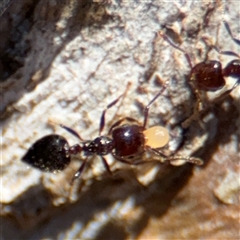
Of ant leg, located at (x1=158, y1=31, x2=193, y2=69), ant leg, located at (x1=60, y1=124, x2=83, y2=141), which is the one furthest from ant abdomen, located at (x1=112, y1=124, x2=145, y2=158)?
ant leg, located at (x1=158, y1=31, x2=193, y2=69)

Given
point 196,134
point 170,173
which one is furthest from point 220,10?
point 170,173

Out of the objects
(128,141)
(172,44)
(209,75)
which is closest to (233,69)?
(209,75)

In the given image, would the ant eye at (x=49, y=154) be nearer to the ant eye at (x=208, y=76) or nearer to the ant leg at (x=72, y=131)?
the ant leg at (x=72, y=131)

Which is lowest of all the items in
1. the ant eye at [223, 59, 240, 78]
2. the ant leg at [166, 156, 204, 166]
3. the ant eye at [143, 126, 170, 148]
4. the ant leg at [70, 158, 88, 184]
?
the ant leg at [166, 156, 204, 166]

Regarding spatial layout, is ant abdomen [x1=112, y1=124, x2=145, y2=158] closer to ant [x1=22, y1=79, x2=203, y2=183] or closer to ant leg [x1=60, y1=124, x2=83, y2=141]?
ant [x1=22, y1=79, x2=203, y2=183]

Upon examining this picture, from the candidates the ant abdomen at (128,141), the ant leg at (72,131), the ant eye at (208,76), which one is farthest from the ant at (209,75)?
the ant leg at (72,131)

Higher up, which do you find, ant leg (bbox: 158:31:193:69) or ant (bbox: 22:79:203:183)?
ant leg (bbox: 158:31:193:69)
